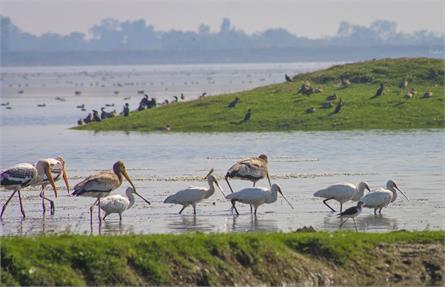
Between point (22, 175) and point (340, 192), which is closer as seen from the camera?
point (22, 175)

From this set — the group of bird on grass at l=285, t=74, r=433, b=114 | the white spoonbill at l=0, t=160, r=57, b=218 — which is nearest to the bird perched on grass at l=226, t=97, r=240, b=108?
the group of bird on grass at l=285, t=74, r=433, b=114

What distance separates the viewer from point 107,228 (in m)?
20.6

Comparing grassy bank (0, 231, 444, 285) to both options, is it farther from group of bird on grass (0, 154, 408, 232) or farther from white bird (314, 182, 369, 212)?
white bird (314, 182, 369, 212)

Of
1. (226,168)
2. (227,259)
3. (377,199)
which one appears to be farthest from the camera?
(226,168)

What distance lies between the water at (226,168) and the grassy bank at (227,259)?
175 centimetres

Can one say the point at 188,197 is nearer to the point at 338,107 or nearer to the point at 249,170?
the point at 249,170

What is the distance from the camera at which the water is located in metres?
21.0

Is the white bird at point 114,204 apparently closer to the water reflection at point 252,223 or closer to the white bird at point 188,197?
the white bird at point 188,197

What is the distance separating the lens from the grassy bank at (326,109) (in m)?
45.2

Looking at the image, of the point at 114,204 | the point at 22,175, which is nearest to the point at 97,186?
the point at 114,204

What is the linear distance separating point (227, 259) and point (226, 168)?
51.0ft

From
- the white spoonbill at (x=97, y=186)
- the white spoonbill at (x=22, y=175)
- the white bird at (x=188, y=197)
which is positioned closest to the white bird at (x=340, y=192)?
the white bird at (x=188, y=197)

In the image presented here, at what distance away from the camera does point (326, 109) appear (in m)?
47.1

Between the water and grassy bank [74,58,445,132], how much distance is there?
5.71 ft
